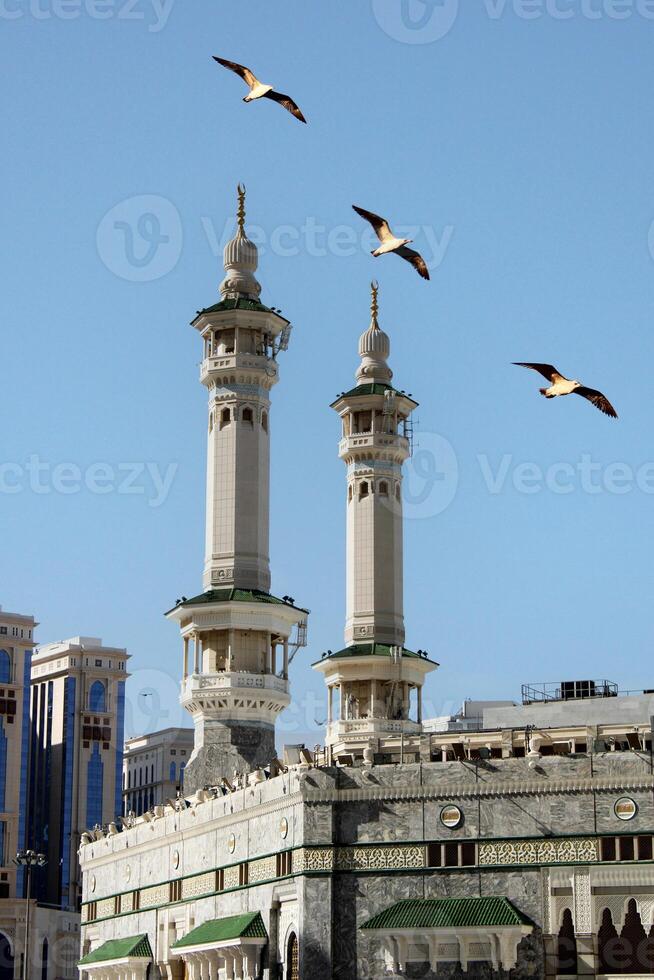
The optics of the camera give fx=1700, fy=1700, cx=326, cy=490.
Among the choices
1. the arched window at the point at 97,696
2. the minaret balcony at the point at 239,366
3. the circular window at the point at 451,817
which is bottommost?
the circular window at the point at 451,817

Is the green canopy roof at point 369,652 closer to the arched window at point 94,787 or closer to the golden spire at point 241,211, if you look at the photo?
the golden spire at point 241,211

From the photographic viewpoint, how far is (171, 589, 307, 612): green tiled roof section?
74.6m

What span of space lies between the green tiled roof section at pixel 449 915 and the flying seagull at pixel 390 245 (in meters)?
18.9

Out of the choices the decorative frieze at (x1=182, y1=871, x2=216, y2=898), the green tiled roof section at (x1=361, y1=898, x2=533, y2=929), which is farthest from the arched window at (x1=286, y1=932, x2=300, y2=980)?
the decorative frieze at (x1=182, y1=871, x2=216, y2=898)

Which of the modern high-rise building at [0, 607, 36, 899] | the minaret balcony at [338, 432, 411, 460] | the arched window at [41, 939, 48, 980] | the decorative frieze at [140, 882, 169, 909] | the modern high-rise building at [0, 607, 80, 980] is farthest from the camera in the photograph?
the modern high-rise building at [0, 607, 36, 899]

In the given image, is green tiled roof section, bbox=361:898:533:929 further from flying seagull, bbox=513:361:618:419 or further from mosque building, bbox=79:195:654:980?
flying seagull, bbox=513:361:618:419

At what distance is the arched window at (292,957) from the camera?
5331 cm

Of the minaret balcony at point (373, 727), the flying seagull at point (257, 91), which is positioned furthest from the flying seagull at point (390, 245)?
the minaret balcony at point (373, 727)

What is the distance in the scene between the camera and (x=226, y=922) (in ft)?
194

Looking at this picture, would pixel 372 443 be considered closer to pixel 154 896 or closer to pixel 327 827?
pixel 154 896

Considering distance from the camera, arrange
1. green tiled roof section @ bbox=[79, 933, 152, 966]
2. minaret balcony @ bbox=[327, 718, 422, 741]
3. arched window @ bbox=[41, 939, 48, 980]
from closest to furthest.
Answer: green tiled roof section @ bbox=[79, 933, 152, 966] < minaret balcony @ bbox=[327, 718, 422, 741] < arched window @ bbox=[41, 939, 48, 980]

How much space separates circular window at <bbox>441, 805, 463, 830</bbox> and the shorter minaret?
29.7m

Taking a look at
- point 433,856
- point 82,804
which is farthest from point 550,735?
point 82,804

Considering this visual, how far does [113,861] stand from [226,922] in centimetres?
1972
